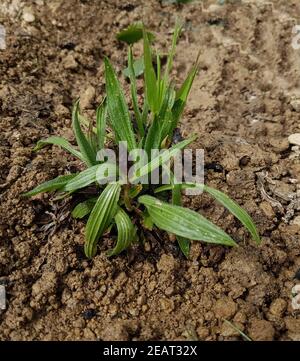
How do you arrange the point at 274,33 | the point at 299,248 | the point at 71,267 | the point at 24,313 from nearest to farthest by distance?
the point at 24,313 < the point at 71,267 < the point at 299,248 < the point at 274,33

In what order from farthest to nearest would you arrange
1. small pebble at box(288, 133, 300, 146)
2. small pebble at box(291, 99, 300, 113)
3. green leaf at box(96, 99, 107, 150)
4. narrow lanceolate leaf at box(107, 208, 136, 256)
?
small pebble at box(291, 99, 300, 113) < small pebble at box(288, 133, 300, 146) < green leaf at box(96, 99, 107, 150) < narrow lanceolate leaf at box(107, 208, 136, 256)

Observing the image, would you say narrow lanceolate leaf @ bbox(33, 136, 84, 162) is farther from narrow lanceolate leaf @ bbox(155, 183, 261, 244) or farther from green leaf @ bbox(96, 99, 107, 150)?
narrow lanceolate leaf @ bbox(155, 183, 261, 244)

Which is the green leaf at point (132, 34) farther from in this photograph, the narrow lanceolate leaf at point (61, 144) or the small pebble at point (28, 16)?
the narrow lanceolate leaf at point (61, 144)

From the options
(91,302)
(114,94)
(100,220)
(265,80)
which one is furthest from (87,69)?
(91,302)

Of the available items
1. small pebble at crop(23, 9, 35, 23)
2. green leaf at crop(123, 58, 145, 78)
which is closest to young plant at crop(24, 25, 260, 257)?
green leaf at crop(123, 58, 145, 78)

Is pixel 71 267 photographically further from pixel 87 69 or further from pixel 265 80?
pixel 265 80

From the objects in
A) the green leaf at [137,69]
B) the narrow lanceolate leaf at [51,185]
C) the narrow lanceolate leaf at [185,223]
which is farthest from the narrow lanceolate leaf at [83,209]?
the green leaf at [137,69]
